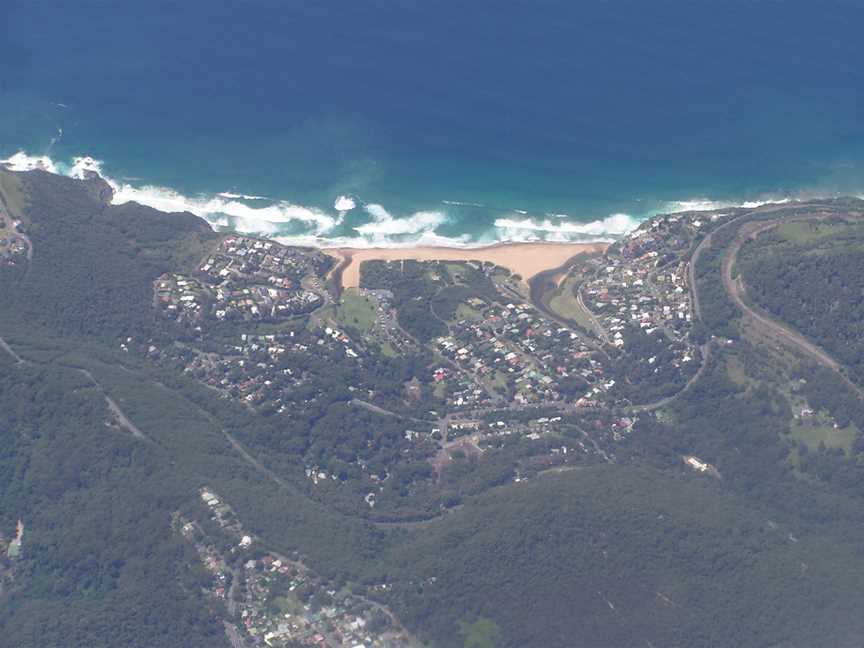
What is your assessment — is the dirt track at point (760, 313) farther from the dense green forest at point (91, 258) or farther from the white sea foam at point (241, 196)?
the dense green forest at point (91, 258)

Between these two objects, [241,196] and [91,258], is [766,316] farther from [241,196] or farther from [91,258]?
[91,258]

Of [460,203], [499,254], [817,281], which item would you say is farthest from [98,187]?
[817,281]

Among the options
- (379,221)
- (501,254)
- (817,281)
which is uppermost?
(379,221)

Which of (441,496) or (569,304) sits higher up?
(569,304)

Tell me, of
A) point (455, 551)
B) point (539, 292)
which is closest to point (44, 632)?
point (455, 551)

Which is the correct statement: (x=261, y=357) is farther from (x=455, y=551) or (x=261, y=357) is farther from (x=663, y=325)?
(x=663, y=325)

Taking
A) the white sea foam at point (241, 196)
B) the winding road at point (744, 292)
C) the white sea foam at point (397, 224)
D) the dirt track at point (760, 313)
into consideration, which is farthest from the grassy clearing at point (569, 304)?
the white sea foam at point (241, 196)

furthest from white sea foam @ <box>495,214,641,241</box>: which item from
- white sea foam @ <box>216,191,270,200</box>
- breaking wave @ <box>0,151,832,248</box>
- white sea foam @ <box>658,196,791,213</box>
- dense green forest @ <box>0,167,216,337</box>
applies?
dense green forest @ <box>0,167,216,337</box>
